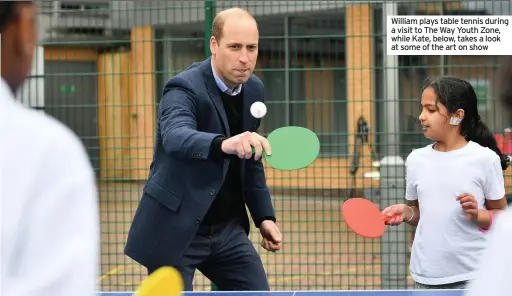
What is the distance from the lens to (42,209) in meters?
1.14

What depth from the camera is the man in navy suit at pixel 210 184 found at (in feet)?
11.4

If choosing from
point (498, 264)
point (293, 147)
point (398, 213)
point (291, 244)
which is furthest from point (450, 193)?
point (291, 244)

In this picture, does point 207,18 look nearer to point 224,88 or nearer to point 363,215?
point 224,88

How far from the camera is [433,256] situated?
358 cm

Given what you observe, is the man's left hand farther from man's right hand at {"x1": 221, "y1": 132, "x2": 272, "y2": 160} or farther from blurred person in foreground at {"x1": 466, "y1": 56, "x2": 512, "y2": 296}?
blurred person in foreground at {"x1": 466, "y1": 56, "x2": 512, "y2": 296}

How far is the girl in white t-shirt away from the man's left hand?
0.45m

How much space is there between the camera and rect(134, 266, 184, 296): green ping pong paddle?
1.49 meters

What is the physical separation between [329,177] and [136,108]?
4.60ft

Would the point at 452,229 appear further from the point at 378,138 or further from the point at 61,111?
the point at 61,111

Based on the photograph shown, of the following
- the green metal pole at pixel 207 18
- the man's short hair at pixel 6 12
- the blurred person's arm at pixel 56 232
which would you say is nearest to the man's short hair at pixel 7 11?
the man's short hair at pixel 6 12

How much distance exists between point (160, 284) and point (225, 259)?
2.18 m

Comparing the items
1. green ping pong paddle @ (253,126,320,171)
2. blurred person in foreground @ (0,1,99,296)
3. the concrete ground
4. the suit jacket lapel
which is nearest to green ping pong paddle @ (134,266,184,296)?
blurred person in foreground @ (0,1,99,296)

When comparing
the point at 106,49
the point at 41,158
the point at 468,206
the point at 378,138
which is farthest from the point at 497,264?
the point at 106,49

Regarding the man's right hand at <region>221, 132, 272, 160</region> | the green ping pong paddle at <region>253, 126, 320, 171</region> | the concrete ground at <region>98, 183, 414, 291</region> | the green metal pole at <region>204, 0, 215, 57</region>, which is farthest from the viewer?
the concrete ground at <region>98, 183, 414, 291</region>
